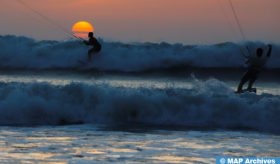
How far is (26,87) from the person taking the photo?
54.1 feet

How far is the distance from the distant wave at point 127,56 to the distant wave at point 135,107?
602 inches

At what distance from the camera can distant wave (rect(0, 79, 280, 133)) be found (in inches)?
584

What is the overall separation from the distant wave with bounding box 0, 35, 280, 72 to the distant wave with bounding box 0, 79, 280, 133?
15.3m

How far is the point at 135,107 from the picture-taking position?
1550 cm

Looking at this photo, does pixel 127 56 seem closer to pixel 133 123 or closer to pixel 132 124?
pixel 133 123

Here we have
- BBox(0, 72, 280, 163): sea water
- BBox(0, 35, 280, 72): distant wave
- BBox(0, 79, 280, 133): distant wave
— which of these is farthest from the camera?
BBox(0, 35, 280, 72): distant wave

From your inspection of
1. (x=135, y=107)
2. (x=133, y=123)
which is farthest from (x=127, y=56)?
(x=133, y=123)

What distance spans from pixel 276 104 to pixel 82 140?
207 inches

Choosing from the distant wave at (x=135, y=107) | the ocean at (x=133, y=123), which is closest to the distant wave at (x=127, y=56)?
the ocean at (x=133, y=123)

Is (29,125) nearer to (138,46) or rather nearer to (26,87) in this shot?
(26,87)

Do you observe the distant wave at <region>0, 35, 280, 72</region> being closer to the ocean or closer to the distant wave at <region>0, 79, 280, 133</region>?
the ocean

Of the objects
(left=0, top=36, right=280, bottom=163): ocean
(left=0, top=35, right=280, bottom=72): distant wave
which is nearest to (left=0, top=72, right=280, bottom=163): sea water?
(left=0, top=36, right=280, bottom=163): ocean

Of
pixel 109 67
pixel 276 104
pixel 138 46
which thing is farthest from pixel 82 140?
pixel 138 46

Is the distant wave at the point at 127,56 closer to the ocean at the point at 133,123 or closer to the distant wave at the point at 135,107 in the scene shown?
the ocean at the point at 133,123
